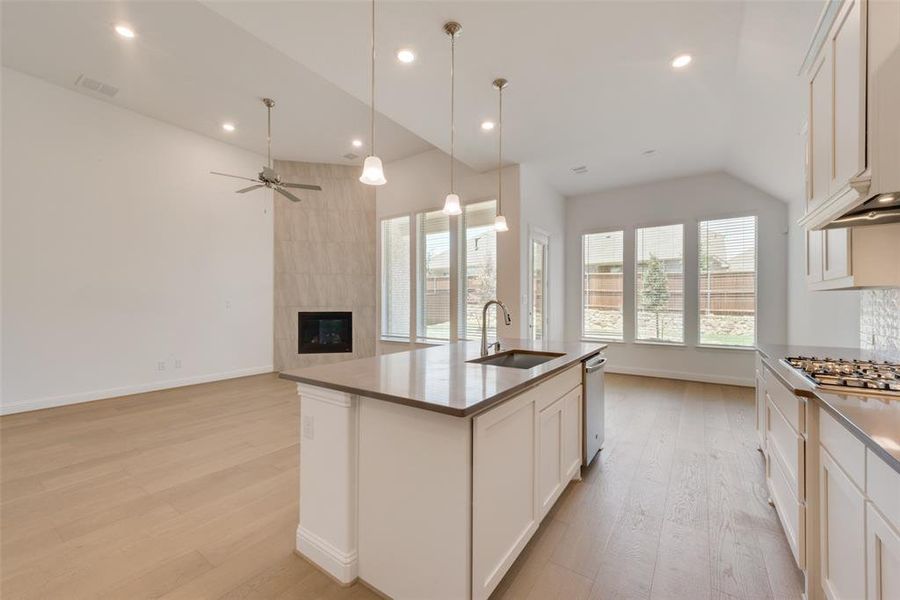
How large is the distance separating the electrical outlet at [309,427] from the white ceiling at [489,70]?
8.36ft

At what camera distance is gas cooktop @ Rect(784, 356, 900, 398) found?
1458 mm

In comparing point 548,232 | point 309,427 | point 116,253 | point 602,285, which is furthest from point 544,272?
point 116,253

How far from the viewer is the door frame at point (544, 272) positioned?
17.1 ft

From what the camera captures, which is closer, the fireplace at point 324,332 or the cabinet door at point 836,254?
the cabinet door at point 836,254

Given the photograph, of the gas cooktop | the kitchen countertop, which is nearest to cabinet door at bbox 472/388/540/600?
the kitchen countertop

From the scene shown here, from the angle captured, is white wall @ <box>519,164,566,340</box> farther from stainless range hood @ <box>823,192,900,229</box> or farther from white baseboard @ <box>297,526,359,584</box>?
white baseboard @ <box>297,526,359,584</box>

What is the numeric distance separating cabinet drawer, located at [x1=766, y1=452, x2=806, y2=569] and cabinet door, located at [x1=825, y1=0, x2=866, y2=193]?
1.41m

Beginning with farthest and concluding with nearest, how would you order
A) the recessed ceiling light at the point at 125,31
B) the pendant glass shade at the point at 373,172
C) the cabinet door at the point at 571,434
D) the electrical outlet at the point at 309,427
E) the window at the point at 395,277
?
the window at the point at 395,277 < the recessed ceiling light at the point at 125,31 < the cabinet door at the point at 571,434 < the pendant glass shade at the point at 373,172 < the electrical outlet at the point at 309,427

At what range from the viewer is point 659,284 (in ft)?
19.1

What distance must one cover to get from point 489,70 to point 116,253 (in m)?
5.11

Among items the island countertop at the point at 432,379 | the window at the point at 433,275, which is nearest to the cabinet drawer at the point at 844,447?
the island countertop at the point at 432,379

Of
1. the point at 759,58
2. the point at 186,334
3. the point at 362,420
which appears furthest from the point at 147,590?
the point at 759,58

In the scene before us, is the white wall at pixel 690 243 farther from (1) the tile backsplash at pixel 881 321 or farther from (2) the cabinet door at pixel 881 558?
(2) the cabinet door at pixel 881 558

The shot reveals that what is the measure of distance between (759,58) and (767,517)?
3131mm
